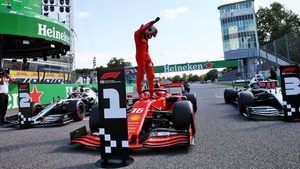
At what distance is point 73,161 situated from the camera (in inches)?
163

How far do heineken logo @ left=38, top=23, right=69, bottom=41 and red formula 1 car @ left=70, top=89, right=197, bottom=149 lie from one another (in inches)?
296

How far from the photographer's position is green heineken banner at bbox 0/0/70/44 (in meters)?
11.1

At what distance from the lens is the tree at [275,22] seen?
63344 mm

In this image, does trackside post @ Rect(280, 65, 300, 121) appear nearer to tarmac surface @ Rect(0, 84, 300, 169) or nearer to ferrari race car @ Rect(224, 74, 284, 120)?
ferrari race car @ Rect(224, 74, 284, 120)

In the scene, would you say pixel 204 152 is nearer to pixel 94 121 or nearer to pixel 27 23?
pixel 94 121

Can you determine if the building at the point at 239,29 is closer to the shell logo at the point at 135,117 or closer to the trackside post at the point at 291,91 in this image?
the trackside post at the point at 291,91

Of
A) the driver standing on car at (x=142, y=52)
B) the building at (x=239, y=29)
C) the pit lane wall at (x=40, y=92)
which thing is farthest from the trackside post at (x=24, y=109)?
the building at (x=239, y=29)

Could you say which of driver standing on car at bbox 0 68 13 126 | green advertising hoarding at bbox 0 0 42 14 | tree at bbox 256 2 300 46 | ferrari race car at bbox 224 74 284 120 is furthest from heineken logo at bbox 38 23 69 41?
tree at bbox 256 2 300 46

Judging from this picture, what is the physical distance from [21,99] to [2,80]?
1.47m

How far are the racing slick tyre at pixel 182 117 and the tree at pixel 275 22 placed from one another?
63.9 m

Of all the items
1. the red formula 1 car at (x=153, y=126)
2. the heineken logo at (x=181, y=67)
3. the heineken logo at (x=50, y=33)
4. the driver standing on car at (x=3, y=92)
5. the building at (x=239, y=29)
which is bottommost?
the red formula 1 car at (x=153, y=126)

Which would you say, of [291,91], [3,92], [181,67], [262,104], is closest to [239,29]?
[181,67]

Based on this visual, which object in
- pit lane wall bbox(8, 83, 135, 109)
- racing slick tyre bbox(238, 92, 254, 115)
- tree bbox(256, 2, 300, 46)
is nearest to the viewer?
racing slick tyre bbox(238, 92, 254, 115)

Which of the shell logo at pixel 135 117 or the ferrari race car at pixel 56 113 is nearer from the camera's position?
the shell logo at pixel 135 117
